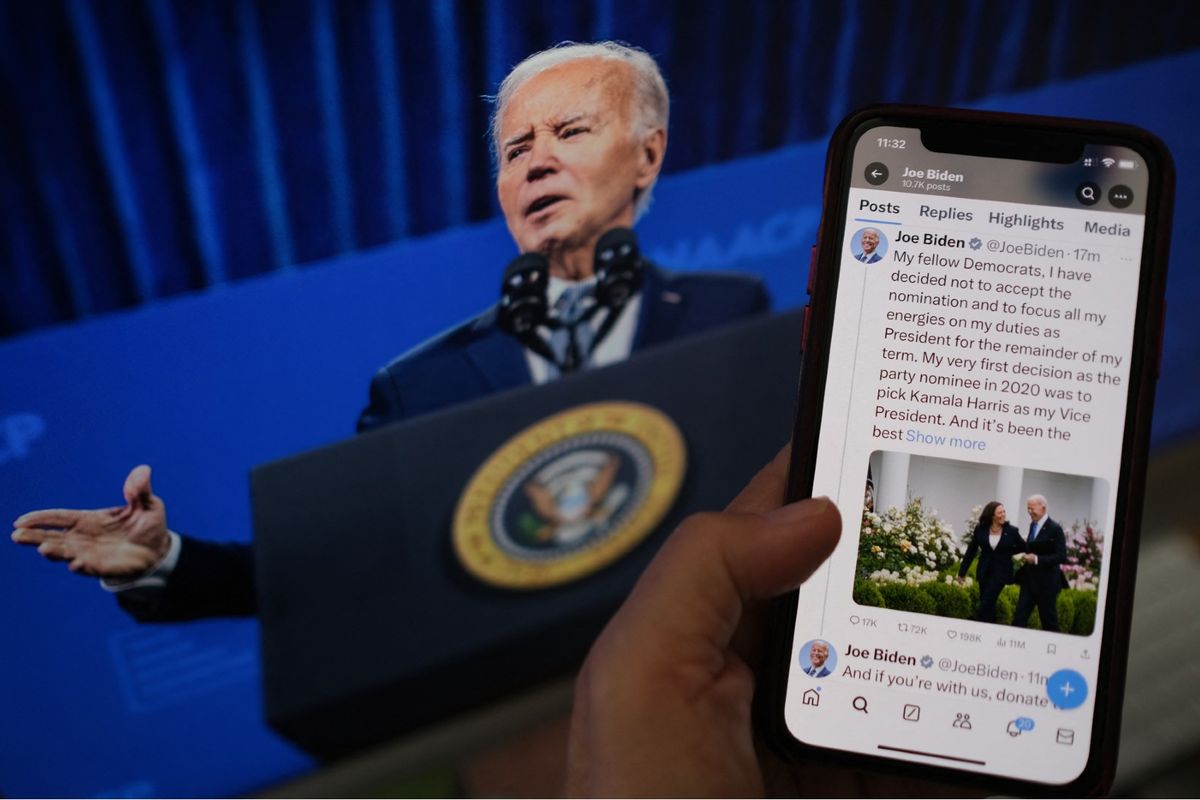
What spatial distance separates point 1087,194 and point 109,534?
1.66 ft

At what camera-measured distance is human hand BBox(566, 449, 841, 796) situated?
14.9 inches

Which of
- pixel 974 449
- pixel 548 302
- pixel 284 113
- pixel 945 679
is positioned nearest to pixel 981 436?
pixel 974 449

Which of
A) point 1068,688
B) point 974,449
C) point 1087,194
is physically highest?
point 1087,194

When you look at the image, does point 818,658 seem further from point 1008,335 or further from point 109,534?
point 109,534

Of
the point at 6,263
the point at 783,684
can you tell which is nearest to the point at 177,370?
the point at 6,263

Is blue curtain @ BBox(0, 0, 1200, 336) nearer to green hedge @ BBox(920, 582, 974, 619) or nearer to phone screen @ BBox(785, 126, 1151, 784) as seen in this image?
phone screen @ BBox(785, 126, 1151, 784)

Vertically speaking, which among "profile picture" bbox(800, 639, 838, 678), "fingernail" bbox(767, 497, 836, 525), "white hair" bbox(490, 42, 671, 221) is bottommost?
"profile picture" bbox(800, 639, 838, 678)

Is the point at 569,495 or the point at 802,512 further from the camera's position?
the point at 569,495

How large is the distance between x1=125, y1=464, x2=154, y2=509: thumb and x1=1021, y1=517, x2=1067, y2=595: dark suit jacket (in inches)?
16.9

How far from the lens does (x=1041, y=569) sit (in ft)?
1.31

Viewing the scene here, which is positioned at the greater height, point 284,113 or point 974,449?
point 284,113

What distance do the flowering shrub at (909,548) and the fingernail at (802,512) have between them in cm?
3

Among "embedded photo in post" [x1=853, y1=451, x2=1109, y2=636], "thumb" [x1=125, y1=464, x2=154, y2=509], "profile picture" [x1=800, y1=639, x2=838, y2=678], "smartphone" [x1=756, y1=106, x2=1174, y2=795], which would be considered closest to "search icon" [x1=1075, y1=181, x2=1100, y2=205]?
"smartphone" [x1=756, y1=106, x2=1174, y2=795]

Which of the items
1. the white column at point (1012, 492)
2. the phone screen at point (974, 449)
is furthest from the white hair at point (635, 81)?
the white column at point (1012, 492)
